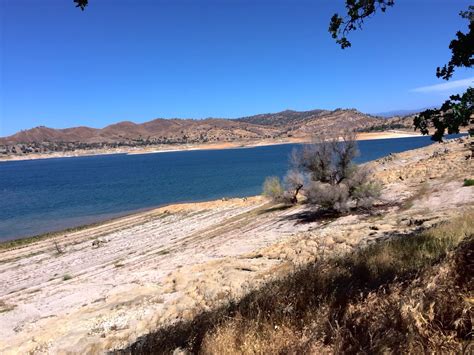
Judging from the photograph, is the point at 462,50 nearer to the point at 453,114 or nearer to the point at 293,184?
the point at 453,114

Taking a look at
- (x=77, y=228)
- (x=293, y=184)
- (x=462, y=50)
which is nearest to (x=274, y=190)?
(x=293, y=184)

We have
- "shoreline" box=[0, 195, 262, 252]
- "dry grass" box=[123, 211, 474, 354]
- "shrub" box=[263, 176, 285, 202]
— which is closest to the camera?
"dry grass" box=[123, 211, 474, 354]

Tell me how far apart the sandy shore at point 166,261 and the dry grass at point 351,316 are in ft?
7.08

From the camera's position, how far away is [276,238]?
17828 mm

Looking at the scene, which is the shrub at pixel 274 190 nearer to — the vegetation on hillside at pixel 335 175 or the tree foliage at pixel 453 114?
the vegetation on hillside at pixel 335 175

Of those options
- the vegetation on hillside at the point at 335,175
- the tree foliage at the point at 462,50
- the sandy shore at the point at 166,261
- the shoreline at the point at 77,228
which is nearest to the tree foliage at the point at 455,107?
the tree foliage at the point at 462,50

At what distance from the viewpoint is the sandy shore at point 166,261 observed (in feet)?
29.1

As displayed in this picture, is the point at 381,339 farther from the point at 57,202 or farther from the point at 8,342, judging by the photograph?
the point at 57,202

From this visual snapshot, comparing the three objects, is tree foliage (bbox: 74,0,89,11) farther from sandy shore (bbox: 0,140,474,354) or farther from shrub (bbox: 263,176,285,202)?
shrub (bbox: 263,176,285,202)

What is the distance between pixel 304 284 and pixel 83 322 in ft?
21.8

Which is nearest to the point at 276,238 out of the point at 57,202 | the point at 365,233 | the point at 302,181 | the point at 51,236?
the point at 365,233

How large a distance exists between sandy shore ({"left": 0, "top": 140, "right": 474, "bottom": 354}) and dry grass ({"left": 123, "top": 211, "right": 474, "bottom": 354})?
2157 mm

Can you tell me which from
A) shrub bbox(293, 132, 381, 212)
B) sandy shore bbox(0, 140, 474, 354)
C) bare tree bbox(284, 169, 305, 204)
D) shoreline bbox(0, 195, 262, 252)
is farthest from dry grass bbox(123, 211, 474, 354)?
shoreline bbox(0, 195, 262, 252)

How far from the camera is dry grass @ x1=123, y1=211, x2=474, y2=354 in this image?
130 inches
